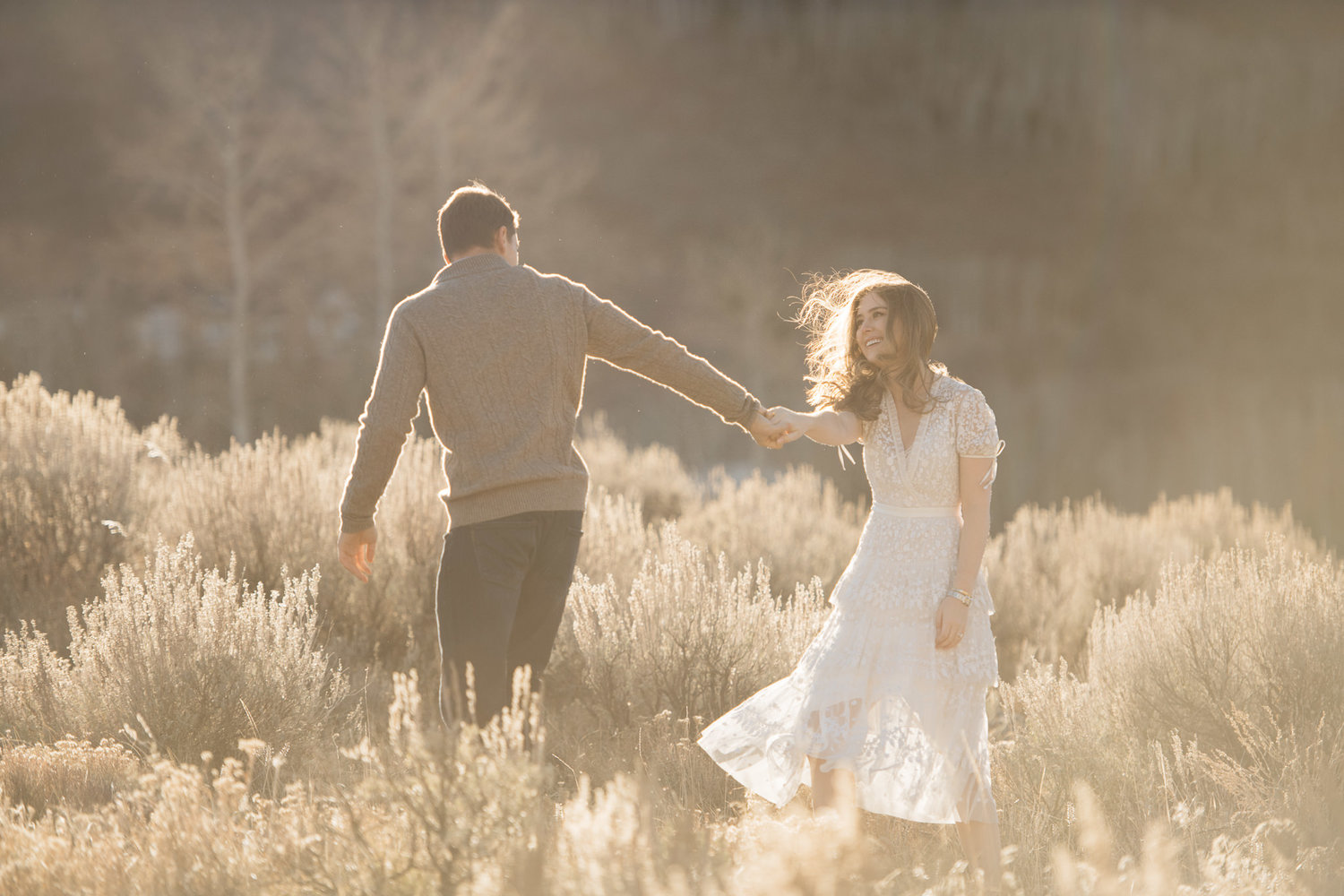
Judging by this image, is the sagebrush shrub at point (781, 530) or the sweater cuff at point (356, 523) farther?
the sagebrush shrub at point (781, 530)

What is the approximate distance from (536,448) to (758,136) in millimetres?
41154

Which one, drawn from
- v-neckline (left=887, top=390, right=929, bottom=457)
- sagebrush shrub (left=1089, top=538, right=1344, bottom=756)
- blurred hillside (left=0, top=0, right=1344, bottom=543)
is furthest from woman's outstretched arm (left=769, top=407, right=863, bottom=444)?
blurred hillside (left=0, top=0, right=1344, bottom=543)

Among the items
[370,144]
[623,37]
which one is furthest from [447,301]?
[623,37]

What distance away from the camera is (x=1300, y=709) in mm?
4121

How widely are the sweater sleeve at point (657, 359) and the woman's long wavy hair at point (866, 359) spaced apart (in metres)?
0.33

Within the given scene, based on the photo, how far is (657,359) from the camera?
3.54 m

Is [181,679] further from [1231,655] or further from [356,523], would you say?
[1231,655]

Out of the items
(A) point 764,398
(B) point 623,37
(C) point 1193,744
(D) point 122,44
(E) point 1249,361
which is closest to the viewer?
(C) point 1193,744

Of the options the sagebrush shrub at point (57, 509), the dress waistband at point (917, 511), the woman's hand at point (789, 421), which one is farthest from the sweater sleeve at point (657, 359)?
the sagebrush shrub at point (57, 509)

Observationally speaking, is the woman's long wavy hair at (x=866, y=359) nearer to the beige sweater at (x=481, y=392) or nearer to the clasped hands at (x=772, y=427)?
the clasped hands at (x=772, y=427)

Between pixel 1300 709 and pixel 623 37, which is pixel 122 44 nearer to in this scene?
pixel 623 37

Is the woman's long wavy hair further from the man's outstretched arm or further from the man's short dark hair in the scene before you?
the man's short dark hair

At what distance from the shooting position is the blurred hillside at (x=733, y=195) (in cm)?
2181

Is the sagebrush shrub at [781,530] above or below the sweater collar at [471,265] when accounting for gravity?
above
